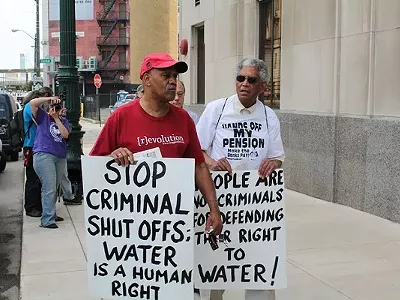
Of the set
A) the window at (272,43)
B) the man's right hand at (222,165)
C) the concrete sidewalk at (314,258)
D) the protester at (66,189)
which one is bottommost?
the concrete sidewalk at (314,258)

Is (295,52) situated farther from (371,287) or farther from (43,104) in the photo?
(371,287)

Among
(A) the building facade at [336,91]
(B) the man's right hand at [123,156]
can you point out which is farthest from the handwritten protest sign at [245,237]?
(A) the building facade at [336,91]

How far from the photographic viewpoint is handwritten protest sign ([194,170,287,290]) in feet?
13.0

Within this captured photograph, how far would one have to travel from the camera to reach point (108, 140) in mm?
3416

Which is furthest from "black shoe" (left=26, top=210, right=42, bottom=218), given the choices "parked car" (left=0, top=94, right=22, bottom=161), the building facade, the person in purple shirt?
"parked car" (left=0, top=94, right=22, bottom=161)

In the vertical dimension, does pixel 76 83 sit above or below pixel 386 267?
above

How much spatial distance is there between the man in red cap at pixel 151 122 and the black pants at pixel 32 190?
501cm

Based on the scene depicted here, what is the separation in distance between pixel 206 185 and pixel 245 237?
0.59 m

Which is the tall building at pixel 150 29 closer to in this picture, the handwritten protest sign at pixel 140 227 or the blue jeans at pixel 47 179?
the blue jeans at pixel 47 179

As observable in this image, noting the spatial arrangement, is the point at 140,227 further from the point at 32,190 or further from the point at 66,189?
the point at 66,189

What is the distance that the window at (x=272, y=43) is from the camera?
11.4m

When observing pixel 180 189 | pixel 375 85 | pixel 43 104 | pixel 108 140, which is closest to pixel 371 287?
pixel 180 189

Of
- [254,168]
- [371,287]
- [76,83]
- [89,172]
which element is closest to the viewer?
[89,172]

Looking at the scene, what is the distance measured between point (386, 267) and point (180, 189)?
317 cm
